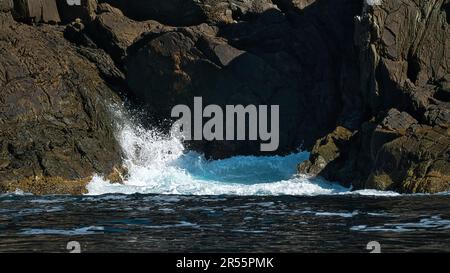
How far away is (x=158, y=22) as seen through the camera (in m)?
52.8

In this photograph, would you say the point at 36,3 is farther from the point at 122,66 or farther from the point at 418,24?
the point at 418,24

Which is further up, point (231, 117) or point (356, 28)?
point (356, 28)

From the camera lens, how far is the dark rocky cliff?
4047cm

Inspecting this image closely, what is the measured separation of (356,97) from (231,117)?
7114 millimetres

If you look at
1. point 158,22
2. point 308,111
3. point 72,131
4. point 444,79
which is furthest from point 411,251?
point 158,22

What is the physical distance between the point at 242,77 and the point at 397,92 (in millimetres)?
10264

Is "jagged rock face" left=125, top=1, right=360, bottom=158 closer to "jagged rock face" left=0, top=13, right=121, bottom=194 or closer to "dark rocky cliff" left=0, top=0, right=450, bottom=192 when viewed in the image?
"dark rocky cliff" left=0, top=0, right=450, bottom=192

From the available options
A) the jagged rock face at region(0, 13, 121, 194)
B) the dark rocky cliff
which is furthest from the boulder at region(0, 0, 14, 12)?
the jagged rock face at region(0, 13, 121, 194)

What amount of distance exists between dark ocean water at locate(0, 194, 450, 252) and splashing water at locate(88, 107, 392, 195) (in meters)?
4.59

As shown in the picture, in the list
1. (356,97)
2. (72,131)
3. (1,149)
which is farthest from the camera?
(356,97)

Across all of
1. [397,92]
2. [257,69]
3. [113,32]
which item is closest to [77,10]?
[113,32]

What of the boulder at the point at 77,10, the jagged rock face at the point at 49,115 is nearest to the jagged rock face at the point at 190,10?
the boulder at the point at 77,10

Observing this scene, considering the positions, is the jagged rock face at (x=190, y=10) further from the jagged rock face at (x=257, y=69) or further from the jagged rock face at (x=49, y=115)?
the jagged rock face at (x=49, y=115)

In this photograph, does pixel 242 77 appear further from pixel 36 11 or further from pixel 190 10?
pixel 36 11
